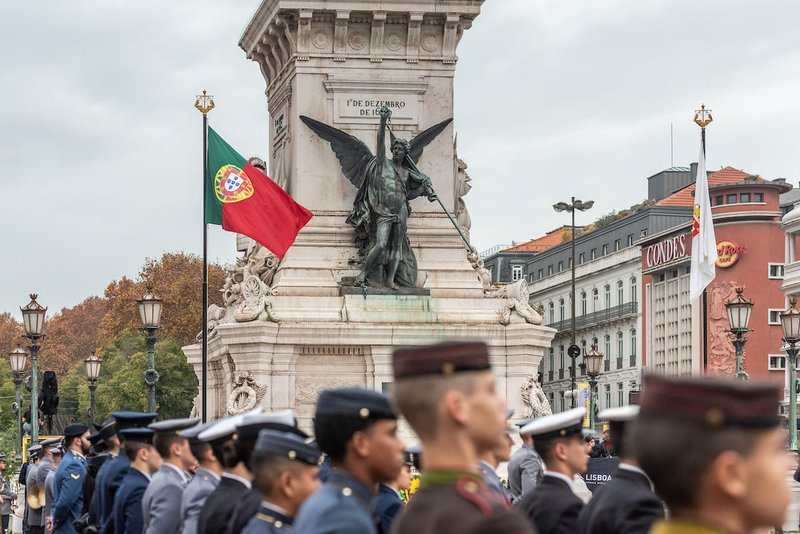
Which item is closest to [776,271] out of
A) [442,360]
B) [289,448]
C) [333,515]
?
[289,448]

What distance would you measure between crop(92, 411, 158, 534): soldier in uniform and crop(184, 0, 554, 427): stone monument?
17.5m

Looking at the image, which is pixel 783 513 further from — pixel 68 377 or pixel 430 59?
pixel 68 377

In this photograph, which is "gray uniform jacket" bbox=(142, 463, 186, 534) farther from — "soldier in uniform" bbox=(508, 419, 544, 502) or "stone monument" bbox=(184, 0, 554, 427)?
"stone monument" bbox=(184, 0, 554, 427)

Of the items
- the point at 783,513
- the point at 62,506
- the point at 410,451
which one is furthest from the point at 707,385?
the point at 62,506

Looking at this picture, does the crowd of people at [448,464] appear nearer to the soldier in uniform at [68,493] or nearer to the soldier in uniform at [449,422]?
the soldier in uniform at [449,422]

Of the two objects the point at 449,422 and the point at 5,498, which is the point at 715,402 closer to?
the point at 449,422

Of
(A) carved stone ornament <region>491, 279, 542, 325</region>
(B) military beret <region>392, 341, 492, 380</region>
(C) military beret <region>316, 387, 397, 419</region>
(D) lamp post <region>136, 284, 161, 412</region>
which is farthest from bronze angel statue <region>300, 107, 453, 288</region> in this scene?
(B) military beret <region>392, 341, 492, 380</region>

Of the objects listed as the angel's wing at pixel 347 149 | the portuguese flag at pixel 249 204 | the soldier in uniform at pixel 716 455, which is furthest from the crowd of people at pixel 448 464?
the angel's wing at pixel 347 149

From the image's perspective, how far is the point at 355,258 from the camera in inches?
1305

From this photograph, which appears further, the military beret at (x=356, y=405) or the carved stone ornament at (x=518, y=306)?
the carved stone ornament at (x=518, y=306)

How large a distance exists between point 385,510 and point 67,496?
832 cm

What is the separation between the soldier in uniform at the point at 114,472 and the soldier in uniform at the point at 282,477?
581 cm

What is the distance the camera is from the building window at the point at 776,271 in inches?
3607

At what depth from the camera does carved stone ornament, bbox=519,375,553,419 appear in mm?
32188
